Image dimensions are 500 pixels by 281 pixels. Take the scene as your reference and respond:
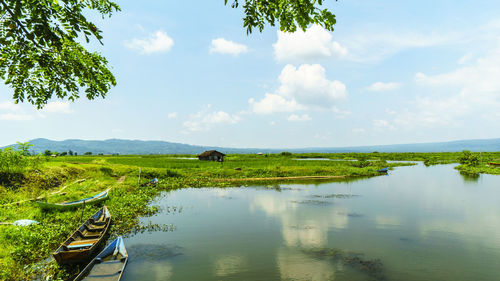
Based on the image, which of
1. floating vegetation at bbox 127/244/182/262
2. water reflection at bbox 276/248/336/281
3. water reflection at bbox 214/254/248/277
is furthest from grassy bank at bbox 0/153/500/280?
water reflection at bbox 276/248/336/281

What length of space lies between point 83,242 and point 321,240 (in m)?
13.6

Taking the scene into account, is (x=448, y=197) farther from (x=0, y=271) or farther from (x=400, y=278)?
(x=0, y=271)

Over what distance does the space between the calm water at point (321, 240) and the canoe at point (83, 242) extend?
1873 millimetres

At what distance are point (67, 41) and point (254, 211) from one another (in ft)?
65.6

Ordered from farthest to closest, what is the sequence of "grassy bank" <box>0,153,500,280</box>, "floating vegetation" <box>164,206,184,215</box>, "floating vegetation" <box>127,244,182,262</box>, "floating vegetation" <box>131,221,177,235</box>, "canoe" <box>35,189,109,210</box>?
1. "floating vegetation" <box>164,206,184,215</box>
2. "canoe" <box>35,189,109,210</box>
3. "floating vegetation" <box>131,221,177,235</box>
4. "floating vegetation" <box>127,244,182,262</box>
5. "grassy bank" <box>0,153,500,280</box>

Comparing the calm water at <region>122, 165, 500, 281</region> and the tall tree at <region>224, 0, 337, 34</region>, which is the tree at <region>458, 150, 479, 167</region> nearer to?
the calm water at <region>122, 165, 500, 281</region>

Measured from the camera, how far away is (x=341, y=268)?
1237 centimetres

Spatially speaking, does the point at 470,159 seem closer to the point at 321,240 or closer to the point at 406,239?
the point at 406,239

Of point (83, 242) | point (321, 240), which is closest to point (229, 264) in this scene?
point (321, 240)

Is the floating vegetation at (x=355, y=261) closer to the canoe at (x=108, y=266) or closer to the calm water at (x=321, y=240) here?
the calm water at (x=321, y=240)

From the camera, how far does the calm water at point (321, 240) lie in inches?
479

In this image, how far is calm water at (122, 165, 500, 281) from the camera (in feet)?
39.9

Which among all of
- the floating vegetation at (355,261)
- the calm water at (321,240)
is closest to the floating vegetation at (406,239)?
the calm water at (321,240)

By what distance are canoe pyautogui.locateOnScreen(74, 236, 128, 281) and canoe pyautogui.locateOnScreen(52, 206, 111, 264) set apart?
0.74 meters
